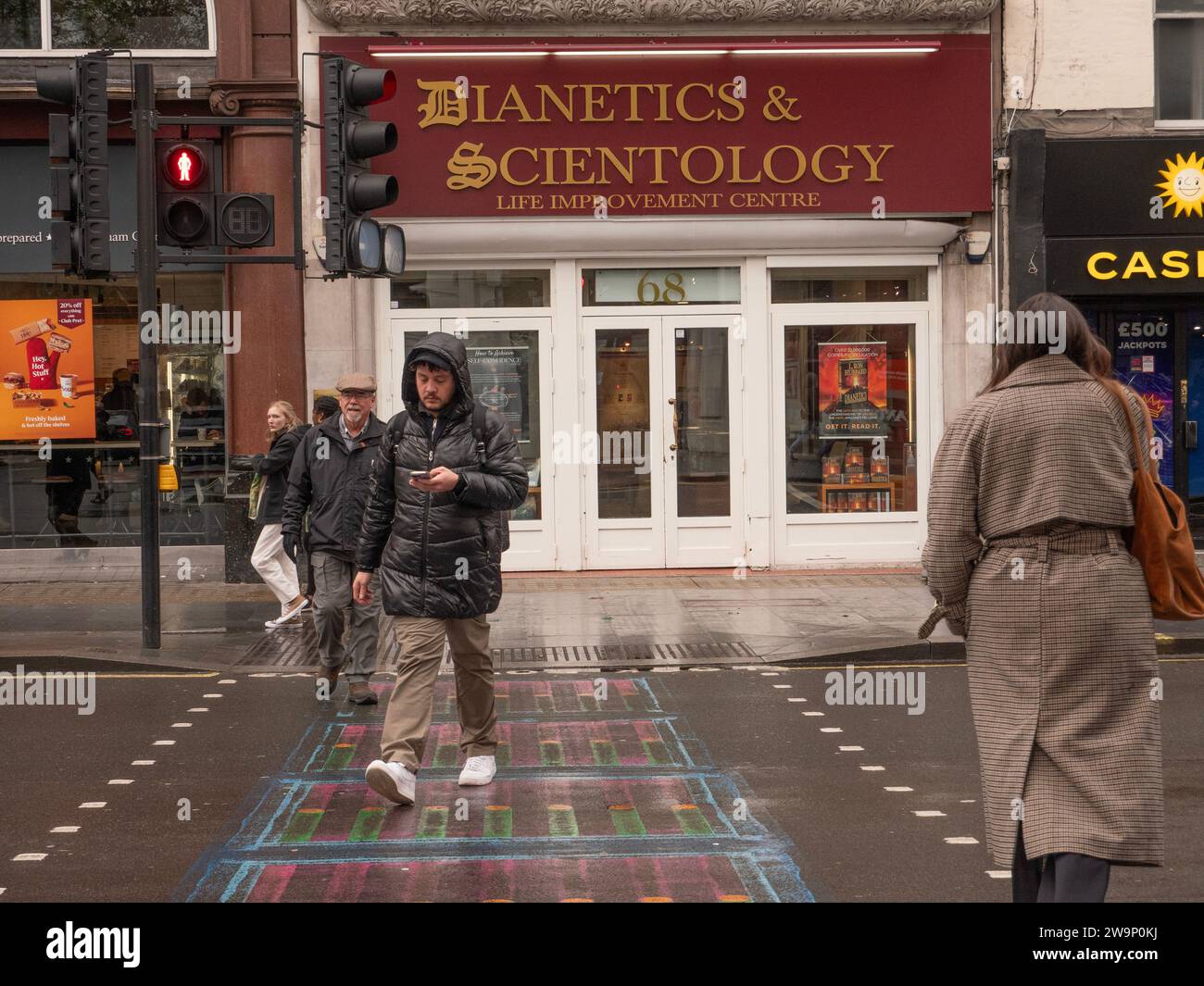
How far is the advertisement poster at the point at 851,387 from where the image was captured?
50.9 ft

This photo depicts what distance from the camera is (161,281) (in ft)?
49.4

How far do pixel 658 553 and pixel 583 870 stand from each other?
9659 millimetres

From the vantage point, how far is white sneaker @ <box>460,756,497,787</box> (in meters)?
7.27

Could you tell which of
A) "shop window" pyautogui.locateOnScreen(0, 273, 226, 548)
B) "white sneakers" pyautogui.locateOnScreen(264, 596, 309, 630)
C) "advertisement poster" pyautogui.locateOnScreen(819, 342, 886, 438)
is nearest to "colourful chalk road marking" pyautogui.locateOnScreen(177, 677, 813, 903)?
"white sneakers" pyautogui.locateOnScreen(264, 596, 309, 630)

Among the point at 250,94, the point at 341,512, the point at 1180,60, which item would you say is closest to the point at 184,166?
the point at 341,512

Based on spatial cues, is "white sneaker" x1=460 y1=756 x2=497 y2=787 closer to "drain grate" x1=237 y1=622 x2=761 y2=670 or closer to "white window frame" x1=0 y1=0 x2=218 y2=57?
"drain grate" x1=237 y1=622 x2=761 y2=670

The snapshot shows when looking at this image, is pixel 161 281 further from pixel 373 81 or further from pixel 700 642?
pixel 700 642

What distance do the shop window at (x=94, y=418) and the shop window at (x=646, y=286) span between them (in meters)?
3.61

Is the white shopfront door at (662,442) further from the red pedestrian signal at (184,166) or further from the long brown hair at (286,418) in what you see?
the red pedestrian signal at (184,166)

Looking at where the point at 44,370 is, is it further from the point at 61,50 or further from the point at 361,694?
the point at 361,694

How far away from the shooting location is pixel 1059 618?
14.2 feet

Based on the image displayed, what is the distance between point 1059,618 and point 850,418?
11386 millimetres

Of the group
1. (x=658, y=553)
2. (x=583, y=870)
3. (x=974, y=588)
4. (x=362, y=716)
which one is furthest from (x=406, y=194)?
(x=974, y=588)
